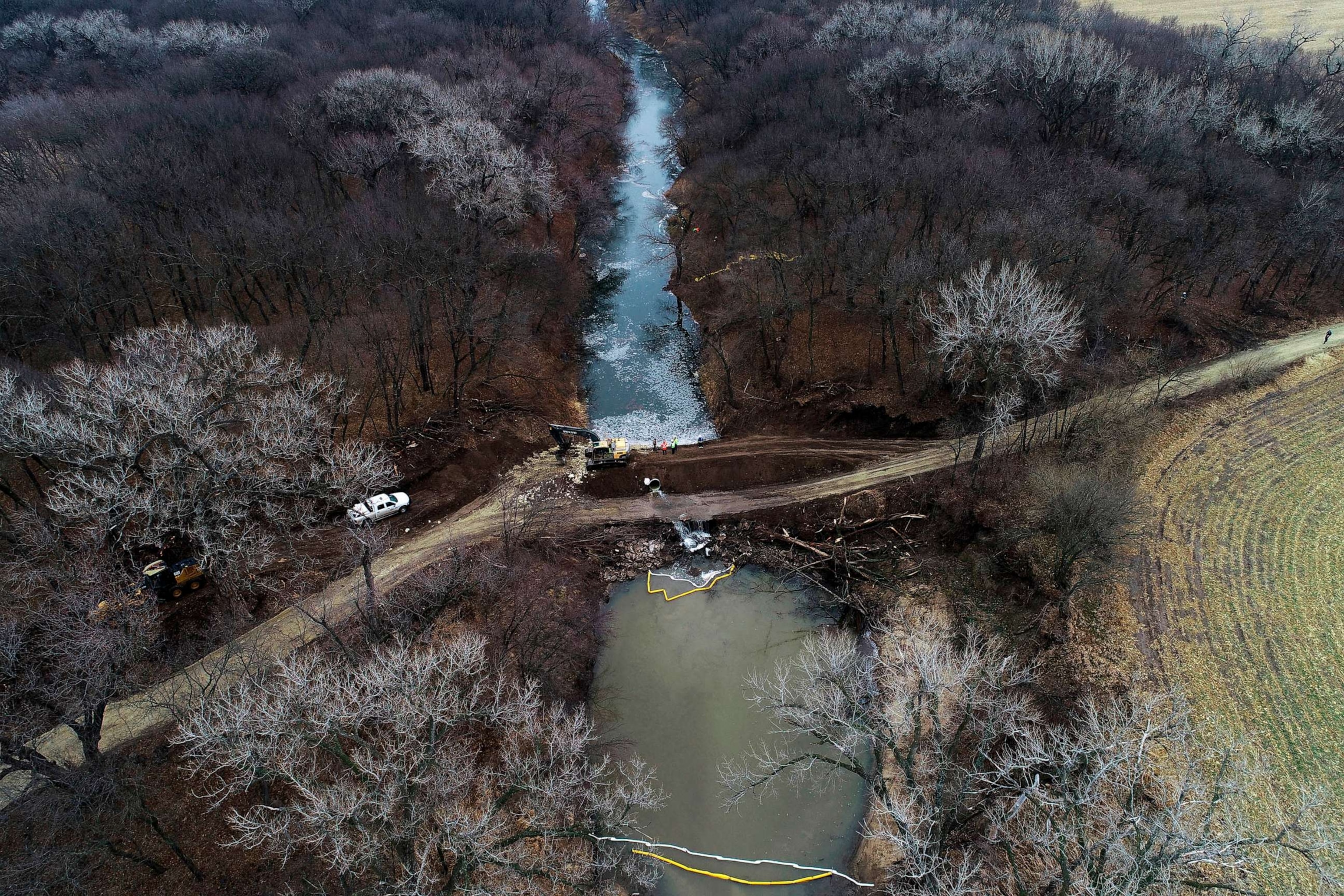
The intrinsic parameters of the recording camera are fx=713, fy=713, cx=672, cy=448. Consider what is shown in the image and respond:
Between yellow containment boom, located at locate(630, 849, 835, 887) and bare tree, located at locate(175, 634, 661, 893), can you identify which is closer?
bare tree, located at locate(175, 634, 661, 893)

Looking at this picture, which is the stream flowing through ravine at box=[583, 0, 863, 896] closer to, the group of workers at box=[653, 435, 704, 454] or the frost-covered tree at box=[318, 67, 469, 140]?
the group of workers at box=[653, 435, 704, 454]

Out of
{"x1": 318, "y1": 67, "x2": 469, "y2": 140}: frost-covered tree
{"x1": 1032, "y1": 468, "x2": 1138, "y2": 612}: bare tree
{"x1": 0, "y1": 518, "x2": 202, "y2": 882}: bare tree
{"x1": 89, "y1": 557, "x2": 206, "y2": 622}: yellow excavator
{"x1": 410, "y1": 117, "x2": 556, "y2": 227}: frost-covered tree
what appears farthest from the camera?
{"x1": 318, "y1": 67, "x2": 469, "y2": 140}: frost-covered tree

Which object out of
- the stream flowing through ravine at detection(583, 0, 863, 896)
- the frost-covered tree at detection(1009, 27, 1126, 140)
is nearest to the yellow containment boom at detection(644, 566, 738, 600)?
the stream flowing through ravine at detection(583, 0, 863, 896)

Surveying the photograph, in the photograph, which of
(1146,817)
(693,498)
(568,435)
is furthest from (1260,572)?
(568,435)

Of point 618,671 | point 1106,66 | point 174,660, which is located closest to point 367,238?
point 174,660

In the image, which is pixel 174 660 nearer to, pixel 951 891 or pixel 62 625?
pixel 62 625

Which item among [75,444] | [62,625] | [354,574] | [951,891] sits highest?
[75,444]

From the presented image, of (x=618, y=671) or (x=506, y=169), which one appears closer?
(x=618, y=671)
